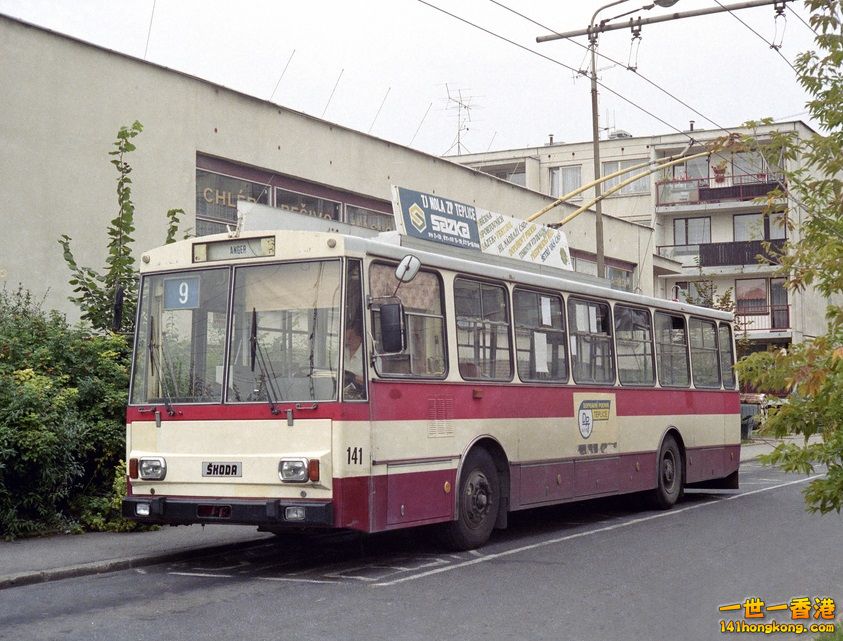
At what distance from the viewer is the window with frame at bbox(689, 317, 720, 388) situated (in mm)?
18031

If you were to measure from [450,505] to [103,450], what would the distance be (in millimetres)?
4395

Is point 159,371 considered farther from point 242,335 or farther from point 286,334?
point 286,334

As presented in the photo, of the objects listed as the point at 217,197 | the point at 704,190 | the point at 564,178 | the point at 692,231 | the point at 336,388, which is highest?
the point at 564,178

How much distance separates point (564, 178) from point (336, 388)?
55.9 m

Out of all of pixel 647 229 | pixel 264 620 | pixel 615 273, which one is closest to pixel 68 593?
pixel 264 620

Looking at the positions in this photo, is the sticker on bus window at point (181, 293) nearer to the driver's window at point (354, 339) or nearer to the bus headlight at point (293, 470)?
the driver's window at point (354, 339)

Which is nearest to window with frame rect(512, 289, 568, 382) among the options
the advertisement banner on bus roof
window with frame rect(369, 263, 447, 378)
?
the advertisement banner on bus roof

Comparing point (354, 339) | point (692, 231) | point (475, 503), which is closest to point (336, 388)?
point (354, 339)

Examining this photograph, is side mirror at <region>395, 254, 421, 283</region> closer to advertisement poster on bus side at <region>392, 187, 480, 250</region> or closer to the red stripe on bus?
the red stripe on bus

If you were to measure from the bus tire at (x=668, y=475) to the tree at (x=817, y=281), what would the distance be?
29.8 ft

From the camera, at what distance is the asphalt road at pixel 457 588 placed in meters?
8.02

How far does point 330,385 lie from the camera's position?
10242mm

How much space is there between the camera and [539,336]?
532 inches

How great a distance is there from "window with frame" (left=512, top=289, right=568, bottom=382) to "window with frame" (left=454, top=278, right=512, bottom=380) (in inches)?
11.3
